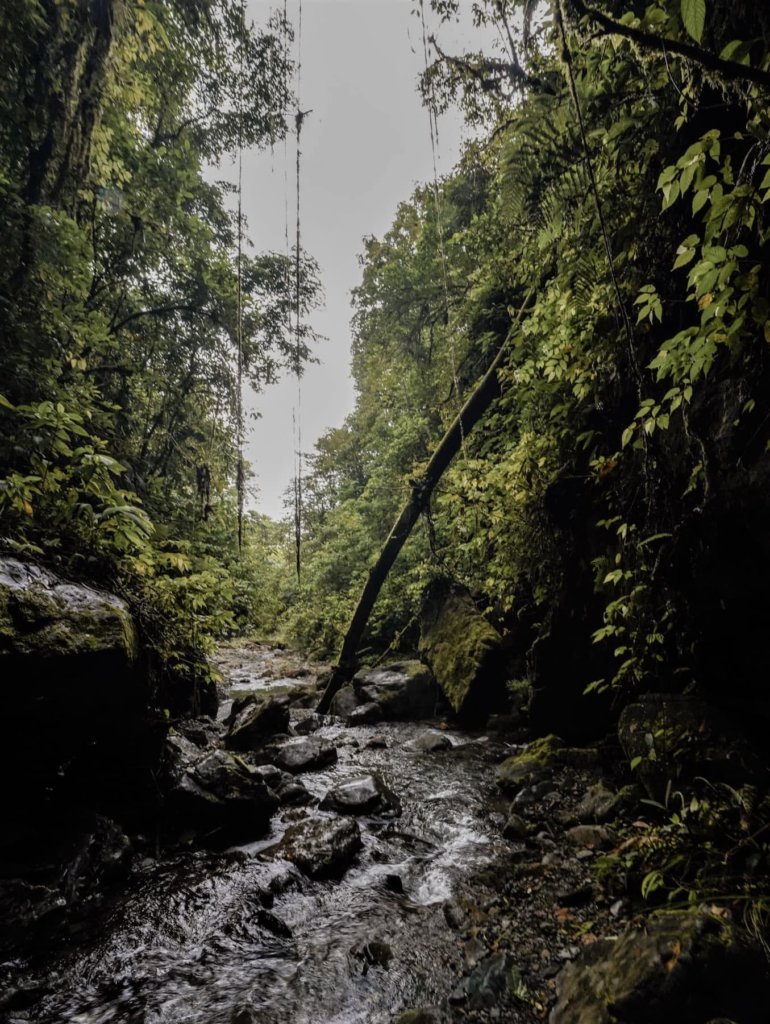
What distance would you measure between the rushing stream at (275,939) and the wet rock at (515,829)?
4.4 inches

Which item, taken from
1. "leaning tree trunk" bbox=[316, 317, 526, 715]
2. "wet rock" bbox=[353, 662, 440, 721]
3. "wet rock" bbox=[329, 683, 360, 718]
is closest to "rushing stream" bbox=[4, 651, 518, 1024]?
"wet rock" bbox=[353, 662, 440, 721]

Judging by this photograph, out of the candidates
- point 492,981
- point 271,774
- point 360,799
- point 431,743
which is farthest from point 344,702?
point 492,981

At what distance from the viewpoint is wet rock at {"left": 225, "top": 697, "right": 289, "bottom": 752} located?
22.9 feet

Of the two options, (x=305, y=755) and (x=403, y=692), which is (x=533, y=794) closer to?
(x=305, y=755)

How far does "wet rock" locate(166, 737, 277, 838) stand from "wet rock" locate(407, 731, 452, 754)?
268 cm

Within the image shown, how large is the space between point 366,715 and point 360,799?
12.0 feet

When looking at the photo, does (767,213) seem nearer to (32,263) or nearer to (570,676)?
(570,676)

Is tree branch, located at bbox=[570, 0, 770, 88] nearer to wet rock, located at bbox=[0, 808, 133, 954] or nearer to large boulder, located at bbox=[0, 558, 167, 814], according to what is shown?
large boulder, located at bbox=[0, 558, 167, 814]

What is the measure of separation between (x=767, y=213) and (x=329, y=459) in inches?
961

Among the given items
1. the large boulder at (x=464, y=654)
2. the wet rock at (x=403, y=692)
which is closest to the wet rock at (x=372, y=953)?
the large boulder at (x=464, y=654)

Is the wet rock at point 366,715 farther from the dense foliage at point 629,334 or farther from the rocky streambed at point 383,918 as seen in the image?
the dense foliage at point 629,334

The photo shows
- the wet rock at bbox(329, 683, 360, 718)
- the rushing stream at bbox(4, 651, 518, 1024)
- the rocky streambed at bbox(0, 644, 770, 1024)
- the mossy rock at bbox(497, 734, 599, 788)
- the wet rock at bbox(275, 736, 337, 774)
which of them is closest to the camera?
the rocky streambed at bbox(0, 644, 770, 1024)

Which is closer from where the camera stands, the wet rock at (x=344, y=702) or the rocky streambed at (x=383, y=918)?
the rocky streambed at (x=383, y=918)

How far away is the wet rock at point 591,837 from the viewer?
142 inches
